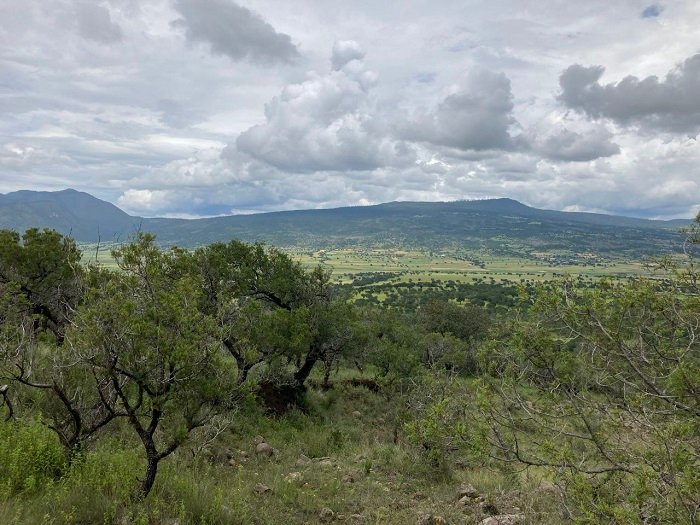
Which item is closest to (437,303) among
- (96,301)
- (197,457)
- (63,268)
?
(63,268)

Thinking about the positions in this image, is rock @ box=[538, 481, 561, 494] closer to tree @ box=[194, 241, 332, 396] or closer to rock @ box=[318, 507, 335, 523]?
rock @ box=[318, 507, 335, 523]

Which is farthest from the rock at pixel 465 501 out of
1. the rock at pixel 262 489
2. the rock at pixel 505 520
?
the rock at pixel 262 489

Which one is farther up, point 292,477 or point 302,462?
point 292,477

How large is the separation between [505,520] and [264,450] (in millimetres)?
7516

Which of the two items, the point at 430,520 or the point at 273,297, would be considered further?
the point at 273,297

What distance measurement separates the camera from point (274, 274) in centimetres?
2142

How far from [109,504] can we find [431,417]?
5.53 m

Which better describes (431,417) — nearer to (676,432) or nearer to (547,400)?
(547,400)

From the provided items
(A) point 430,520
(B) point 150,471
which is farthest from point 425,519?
(B) point 150,471

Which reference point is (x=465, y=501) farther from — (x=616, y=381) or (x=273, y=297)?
(x=273, y=297)

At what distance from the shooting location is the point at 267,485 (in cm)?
1008

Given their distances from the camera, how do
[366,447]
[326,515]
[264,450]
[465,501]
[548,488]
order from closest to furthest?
[326,515], [465,501], [548,488], [264,450], [366,447]

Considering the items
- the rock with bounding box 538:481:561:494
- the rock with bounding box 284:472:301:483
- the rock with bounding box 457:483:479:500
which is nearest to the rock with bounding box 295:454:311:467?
the rock with bounding box 284:472:301:483

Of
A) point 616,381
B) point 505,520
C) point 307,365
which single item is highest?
point 616,381
